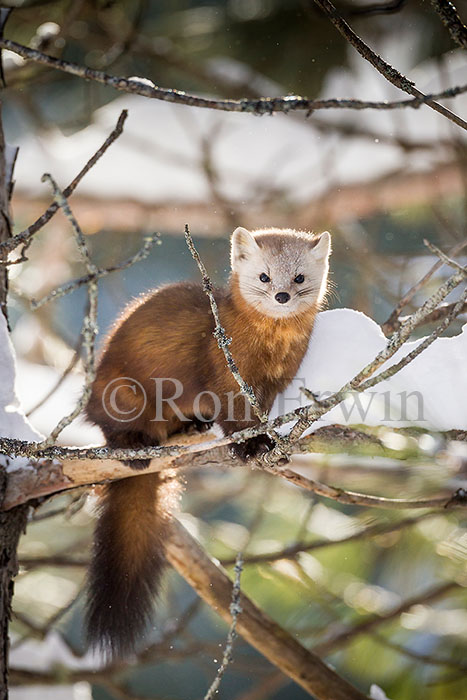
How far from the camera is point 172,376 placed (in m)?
2.16

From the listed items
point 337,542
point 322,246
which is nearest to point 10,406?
point 322,246

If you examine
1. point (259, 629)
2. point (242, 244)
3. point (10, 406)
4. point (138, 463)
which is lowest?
point (259, 629)

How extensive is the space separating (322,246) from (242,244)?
0.22m

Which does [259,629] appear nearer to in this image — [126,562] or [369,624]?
[126,562]

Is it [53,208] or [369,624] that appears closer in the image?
[53,208]

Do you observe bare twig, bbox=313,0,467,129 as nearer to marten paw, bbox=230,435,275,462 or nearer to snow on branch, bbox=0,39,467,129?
snow on branch, bbox=0,39,467,129

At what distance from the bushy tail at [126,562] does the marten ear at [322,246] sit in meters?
0.82

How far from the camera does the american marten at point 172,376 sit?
6.56 ft

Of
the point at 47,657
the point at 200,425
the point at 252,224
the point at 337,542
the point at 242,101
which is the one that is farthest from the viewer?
the point at 252,224

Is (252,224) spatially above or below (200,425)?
above

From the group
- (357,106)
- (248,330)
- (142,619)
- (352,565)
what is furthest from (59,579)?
(357,106)

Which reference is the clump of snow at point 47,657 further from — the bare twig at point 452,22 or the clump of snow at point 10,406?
the bare twig at point 452,22

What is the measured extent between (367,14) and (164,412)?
1.75m

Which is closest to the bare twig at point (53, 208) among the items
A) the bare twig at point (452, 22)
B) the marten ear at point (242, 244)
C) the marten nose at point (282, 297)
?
the marten ear at point (242, 244)
